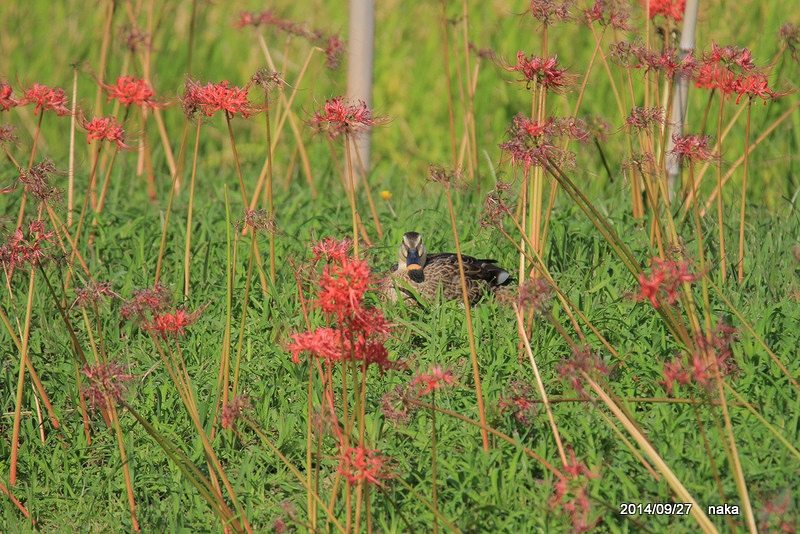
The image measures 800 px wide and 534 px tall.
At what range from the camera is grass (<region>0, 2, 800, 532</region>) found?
112 inches

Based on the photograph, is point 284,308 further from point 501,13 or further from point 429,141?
point 501,13

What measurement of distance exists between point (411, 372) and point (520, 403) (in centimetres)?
85

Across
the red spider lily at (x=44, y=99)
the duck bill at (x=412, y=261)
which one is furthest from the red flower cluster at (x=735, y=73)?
the red spider lily at (x=44, y=99)

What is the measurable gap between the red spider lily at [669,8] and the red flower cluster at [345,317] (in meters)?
2.29

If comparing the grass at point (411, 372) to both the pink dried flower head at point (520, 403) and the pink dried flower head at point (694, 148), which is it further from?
the pink dried flower head at point (694, 148)

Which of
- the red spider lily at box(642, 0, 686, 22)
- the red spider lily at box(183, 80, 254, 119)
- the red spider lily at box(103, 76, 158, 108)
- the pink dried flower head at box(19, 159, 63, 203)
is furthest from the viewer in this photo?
the red spider lily at box(642, 0, 686, 22)

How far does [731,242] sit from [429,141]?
2983 millimetres

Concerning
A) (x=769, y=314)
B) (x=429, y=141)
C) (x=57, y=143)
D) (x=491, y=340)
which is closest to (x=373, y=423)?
(x=491, y=340)

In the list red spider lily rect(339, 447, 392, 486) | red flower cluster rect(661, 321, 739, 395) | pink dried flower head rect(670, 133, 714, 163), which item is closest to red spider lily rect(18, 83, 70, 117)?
red spider lily rect(339, 447, 392, 486)

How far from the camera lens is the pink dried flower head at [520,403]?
2908mm

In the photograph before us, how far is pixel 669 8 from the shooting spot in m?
4.40

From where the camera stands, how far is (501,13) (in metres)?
7.45

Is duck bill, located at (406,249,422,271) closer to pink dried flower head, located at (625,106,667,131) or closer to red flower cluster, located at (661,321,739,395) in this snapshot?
pink dried flower head, located at (625,106,667,131)

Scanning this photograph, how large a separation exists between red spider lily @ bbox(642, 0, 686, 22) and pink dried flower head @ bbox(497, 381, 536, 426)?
200cm
